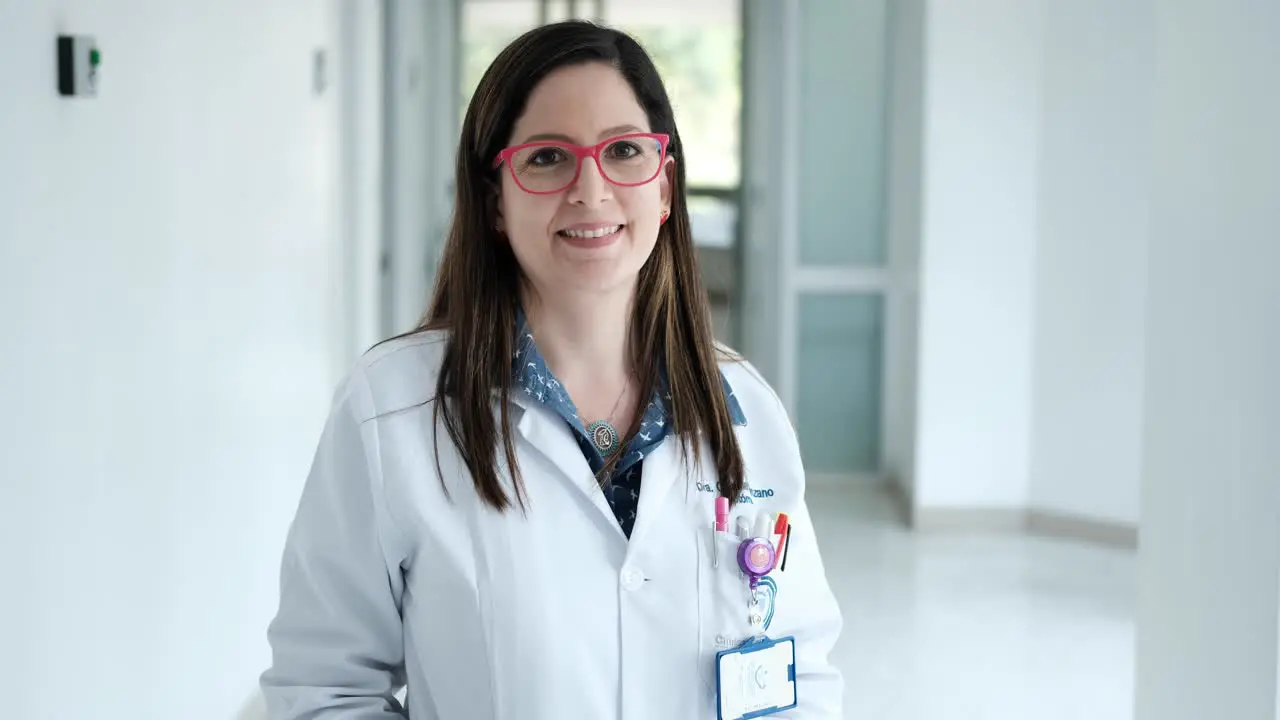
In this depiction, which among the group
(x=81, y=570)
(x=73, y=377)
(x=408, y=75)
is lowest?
(x=81, y=570)

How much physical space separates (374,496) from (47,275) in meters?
1.06

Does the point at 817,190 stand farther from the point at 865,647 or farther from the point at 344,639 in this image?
the point at 344,639

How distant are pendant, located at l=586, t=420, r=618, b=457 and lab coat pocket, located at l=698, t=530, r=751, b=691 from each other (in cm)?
14

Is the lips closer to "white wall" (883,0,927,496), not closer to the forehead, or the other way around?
the forehead

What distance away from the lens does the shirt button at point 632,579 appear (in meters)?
1.41

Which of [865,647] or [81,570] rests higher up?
[81,570]

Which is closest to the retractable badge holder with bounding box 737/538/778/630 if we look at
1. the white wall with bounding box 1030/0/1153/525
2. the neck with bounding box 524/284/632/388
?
the neck with bounding box 524/284/632/388

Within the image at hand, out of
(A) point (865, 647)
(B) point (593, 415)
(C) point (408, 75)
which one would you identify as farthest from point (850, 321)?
(B) point (593, 415)

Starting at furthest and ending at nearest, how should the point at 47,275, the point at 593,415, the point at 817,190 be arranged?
1. the point at 817,190
2. the point at 47,275
3. the point at 593,415

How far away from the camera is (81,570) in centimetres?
232

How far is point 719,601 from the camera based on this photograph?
147 centimetres

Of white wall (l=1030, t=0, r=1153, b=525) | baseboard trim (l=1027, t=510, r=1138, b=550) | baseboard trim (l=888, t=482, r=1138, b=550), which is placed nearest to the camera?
white wall (l=1030, t=0, r=1153, b=525)

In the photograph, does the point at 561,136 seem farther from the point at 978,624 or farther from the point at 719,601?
the point at 978,624

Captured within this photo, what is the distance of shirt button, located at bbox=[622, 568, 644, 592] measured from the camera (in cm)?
141
